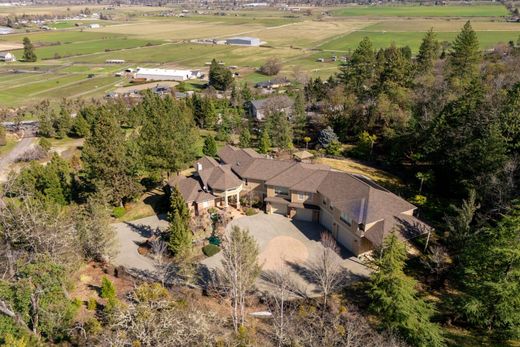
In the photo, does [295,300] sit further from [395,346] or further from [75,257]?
[75,257]

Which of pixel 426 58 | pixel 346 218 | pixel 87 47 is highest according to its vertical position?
pixel 426 58

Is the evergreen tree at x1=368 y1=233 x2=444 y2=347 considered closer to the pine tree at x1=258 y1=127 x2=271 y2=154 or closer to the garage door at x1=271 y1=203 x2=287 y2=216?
the garage door at x1=271 y1=203 x2=287 y2=216

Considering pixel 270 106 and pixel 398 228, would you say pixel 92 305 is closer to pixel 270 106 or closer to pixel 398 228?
pixel 398 228

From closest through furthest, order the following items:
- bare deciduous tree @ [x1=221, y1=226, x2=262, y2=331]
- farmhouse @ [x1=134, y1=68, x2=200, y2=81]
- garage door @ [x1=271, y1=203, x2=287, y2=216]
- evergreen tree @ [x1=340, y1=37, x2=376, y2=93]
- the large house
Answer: bare deciduous tree @ [x1=221, y1=226, x2=262, y2=331] → the large house → garage door @ [x1=271, y1=203, x2=287, y2=216] → evergreen tree @ [x1=340, y1=37, x2=376, y2=93] → farmhouse @ [x1=134, y1=68, x2=200, y2=81]

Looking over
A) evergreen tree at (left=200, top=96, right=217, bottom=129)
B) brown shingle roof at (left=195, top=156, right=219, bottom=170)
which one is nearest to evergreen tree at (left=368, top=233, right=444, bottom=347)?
brown shingle roof at (left=195, top=156, right=219, bottom=170)

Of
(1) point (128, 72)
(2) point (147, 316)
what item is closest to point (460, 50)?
(2) point (147, 316)

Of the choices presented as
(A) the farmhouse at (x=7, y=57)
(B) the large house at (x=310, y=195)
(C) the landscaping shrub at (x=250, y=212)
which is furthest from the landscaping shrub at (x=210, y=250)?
(A) the farmhouse at (x=7, y=57)

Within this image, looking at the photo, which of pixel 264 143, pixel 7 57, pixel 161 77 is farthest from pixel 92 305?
pixel 7 57

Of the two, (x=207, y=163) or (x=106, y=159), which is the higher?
(x=106, y=159)
